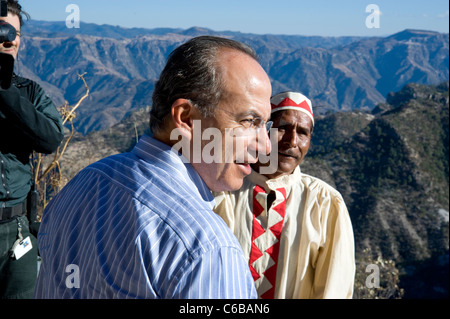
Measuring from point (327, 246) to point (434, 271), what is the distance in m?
44.7

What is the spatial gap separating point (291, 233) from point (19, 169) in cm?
148

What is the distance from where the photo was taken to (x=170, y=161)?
105 centimetres

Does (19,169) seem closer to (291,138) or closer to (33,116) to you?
(33,116)

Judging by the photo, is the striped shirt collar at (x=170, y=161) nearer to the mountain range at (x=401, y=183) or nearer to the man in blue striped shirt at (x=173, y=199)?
the man in blue striped shirt at (x=173, y=199)

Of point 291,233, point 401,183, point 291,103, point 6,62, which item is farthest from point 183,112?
point 401,183

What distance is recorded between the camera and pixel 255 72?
1.17 m

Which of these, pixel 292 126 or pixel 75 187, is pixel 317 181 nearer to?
pixel 292 126

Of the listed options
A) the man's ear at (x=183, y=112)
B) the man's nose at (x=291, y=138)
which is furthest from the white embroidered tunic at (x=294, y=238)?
the man's ear at (x=183, y=112)

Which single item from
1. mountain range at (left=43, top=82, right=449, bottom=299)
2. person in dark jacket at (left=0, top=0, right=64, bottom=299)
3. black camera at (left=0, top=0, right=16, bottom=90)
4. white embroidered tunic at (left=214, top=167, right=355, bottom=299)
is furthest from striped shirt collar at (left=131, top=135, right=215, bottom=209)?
mountain range at (left=43, top=82, right=449, bottom=299)

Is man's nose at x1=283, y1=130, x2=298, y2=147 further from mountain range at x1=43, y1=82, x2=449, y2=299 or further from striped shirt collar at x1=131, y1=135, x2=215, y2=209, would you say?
mountain range at x1=43, y1=82, x2=449, y2=299

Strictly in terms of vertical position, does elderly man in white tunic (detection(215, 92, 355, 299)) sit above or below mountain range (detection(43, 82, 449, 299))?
above

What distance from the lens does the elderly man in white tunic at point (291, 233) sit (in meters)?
2.06

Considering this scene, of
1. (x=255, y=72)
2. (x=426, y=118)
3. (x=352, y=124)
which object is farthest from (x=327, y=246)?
(x=352, y=124)

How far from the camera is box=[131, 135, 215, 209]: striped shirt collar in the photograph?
105cm
